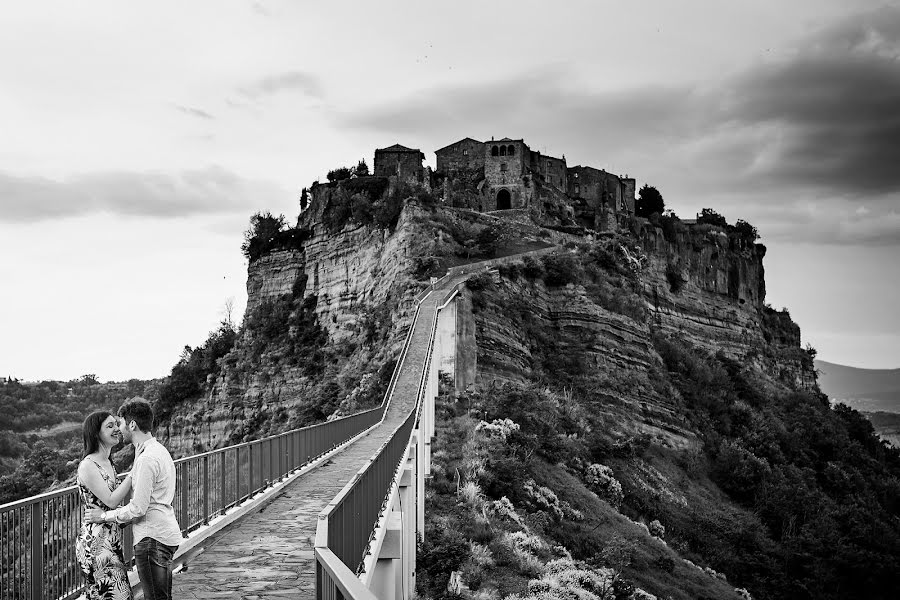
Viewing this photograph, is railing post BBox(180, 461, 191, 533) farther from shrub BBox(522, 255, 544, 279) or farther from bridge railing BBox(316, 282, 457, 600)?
shrub BBox(522, 255, 544, 279)

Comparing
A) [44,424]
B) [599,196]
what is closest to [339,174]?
[599,196]

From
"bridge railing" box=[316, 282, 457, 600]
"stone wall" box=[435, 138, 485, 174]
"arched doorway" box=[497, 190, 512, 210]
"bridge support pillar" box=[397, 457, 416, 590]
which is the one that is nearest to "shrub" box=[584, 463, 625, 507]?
"bridge support pillar" box=[397, 457, 416, 590]

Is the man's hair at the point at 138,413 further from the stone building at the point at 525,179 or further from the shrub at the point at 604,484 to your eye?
the stone building at the point at 525,179

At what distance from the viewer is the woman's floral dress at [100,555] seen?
8047 mm

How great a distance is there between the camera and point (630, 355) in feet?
170

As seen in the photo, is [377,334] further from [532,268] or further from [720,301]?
[720,301]

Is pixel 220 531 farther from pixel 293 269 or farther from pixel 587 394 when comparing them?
pixel 293 269

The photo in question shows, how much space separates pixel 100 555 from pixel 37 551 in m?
0.53

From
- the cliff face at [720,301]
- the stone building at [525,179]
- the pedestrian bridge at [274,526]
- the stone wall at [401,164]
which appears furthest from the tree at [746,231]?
the pedestrian bridge at [274,526]

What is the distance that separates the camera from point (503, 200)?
237ft

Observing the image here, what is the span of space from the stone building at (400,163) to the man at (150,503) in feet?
200

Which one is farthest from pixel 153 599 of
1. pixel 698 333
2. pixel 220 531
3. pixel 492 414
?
pixel 698 333

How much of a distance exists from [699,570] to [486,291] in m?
15.8

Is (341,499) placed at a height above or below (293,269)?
below
